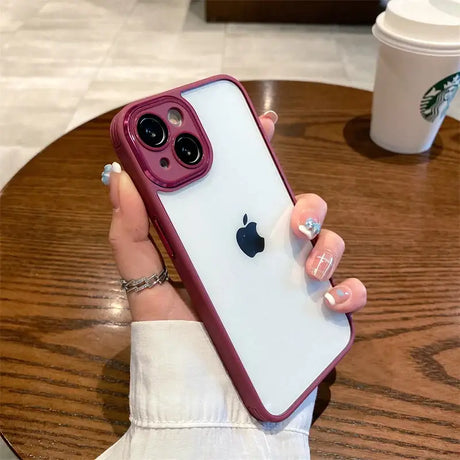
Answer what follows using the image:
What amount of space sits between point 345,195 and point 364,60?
0.99m

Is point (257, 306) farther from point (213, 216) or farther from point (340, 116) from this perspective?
point (340, 116)

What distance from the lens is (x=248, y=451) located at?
260 mm

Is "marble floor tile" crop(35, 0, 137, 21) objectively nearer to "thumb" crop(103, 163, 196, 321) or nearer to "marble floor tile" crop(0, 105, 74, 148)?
"marble floor tile" crop(0, 105, 74, 148)

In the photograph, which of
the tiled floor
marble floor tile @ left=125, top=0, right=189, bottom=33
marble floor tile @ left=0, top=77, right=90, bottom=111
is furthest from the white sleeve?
marble floor tile @ left=125, top=0, right=189, bottom=33

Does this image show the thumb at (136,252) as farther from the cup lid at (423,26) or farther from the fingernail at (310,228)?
the cup lid at (423,26)

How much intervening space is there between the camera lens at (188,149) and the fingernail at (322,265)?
10 cm

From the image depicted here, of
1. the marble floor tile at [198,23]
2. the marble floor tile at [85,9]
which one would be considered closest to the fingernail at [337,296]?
the marble floor tile at [198,23]

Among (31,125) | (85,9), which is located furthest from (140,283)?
(85,9)

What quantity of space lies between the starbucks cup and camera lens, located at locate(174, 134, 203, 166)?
11.2 inches

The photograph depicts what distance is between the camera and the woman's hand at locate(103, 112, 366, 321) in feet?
0.82

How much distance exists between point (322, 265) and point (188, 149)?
0.11m

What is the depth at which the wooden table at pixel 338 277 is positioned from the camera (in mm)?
290

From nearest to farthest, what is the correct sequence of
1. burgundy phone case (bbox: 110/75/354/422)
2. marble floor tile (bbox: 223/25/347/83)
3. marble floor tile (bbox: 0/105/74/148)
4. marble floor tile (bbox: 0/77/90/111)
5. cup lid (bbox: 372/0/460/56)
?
1. burgundy phone case (bbox: 110/75/354/422)
2. cup lid (bbox: 372/0/460/56)
3. marble floor tile (bbox: 0/105/74/148)
4. marble floor tile (bbox: 0/77/90/111)
5. marble floor tile (bbox: 223/25/347/83)

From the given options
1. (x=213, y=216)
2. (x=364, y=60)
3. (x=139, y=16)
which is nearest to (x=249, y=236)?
(x=213, y=216)
